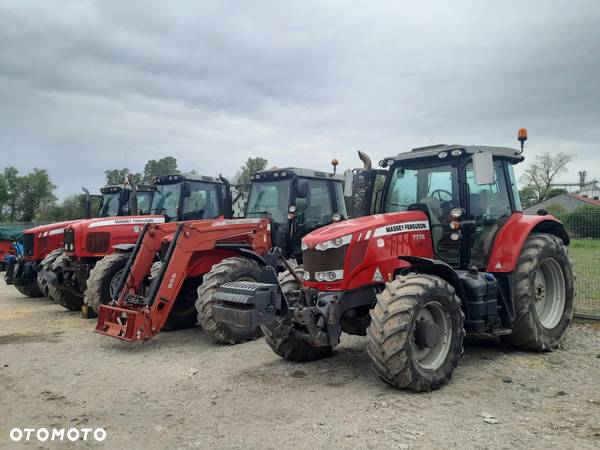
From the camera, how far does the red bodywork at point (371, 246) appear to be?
5145 millimetres

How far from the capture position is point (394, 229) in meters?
5.46

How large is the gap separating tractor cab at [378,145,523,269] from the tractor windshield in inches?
106

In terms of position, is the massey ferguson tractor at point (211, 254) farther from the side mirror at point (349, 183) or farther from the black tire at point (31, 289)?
the black tire at point (31, 289)

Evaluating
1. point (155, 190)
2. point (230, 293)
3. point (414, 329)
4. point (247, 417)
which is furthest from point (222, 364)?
point (155, 190)

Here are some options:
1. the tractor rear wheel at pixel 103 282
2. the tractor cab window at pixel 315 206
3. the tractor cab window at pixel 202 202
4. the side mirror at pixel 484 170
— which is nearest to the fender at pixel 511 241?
the side mirror at pixel 484 170

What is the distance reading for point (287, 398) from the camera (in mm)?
4691

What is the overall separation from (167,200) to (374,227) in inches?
247

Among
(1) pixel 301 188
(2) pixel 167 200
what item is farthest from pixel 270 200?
(2) pixel 167 200

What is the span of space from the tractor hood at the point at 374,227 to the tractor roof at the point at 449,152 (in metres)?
0.73

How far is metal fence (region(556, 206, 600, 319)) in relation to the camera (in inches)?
340

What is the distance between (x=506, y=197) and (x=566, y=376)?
2.21 meters

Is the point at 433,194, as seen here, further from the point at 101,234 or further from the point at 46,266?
the point at 46,266

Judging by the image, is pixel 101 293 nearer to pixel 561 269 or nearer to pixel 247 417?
pixel 247 417

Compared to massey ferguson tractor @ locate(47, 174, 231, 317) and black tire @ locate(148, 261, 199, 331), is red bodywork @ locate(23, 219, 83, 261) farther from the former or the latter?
black tire @ locate(148, 261, 199, 331)
